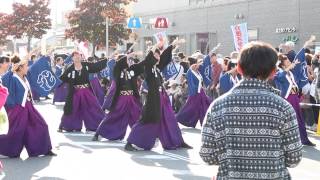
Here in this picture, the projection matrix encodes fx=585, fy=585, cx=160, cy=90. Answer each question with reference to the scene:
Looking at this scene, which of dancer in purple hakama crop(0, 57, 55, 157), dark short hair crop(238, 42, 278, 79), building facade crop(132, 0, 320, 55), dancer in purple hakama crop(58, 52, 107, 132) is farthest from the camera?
building facade crop(132, 0, 320, 55)

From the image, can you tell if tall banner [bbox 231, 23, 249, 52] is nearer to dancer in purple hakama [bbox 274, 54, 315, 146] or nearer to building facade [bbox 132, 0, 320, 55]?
dancer in purple hakama [bbox 274, 54, 315, 146]

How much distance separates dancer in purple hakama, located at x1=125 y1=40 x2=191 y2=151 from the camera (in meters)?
9.48

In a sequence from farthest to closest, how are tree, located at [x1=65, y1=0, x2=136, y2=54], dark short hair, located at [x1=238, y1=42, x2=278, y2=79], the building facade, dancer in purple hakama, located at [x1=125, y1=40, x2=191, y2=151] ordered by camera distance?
tree, located at [x1=65, y1=0, x2=136, y2=54] < the building facade < dancer in purple hakama, located at [x1=125, y1=40, x2=191, y2=151] < dark short hair, located at [x1=238, y1=42, x2=278, y2=79]

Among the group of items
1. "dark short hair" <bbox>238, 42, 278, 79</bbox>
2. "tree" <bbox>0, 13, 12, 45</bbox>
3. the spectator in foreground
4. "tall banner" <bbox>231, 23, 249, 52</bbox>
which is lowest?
the spectator in foreground

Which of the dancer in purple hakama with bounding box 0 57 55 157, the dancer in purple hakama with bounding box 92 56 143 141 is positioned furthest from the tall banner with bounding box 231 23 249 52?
the dancer in purple hakama with bounding box 0 57 55 157

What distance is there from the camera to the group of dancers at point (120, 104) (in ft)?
29.3

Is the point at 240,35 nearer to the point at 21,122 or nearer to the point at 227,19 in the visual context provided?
the point at 21,122

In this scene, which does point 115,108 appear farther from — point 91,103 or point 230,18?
point 230,18

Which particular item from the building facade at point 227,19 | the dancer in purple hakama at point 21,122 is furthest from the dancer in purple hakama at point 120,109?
the building facade at point 227,19

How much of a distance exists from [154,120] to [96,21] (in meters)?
21.5

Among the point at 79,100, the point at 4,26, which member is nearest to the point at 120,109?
the point at 79,100

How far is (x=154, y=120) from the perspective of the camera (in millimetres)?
9500

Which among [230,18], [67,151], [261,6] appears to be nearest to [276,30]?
[261,6]

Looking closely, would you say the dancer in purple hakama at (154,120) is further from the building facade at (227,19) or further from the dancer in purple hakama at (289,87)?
the building facade at (227,19)
